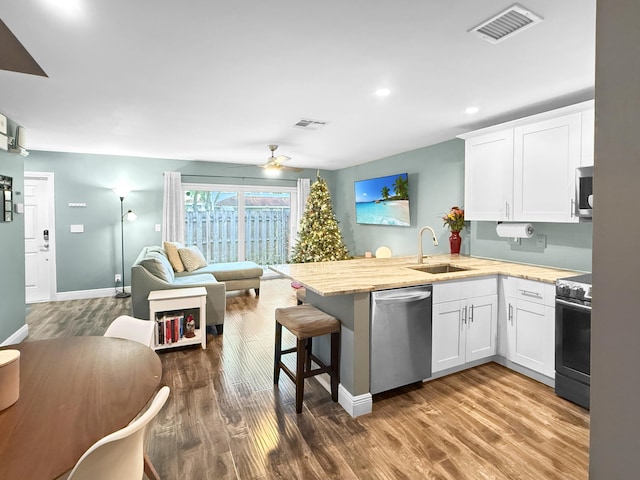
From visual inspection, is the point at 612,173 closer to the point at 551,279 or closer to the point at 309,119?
the point at 551,279

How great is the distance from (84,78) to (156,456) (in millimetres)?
2719

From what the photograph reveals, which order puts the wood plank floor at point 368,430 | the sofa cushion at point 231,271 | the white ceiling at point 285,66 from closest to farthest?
the white ceiling at point 285,66 → the wood plank floor at point 368,430 → the sofa cushion at point 231,271

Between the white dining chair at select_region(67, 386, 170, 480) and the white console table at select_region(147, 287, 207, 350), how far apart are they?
2.70 m

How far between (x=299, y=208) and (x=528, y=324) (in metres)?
5.32

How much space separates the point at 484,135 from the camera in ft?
12.2

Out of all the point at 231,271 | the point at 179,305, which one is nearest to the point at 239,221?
the point at 231,271

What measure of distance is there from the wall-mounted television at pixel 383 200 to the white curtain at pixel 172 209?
3.35 meters

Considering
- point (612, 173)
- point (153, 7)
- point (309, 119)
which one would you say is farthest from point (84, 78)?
point (612, 173)

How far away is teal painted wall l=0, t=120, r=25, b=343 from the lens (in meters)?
3.70

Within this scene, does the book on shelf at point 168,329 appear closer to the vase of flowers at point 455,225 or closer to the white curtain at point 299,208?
the vase of flowers at point 455,225

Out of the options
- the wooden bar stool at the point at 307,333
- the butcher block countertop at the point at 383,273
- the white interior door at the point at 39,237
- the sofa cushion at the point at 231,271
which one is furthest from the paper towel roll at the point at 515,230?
the white interior door at the point at 39,237

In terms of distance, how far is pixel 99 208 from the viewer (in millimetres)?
6066

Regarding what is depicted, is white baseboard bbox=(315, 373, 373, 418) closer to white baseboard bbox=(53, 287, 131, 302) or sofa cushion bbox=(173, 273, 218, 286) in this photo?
sofa cushion bbox=(173, 273, 218, 286)

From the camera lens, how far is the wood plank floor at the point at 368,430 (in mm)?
1975
